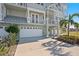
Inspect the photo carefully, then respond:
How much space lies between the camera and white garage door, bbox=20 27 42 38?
48.6ft

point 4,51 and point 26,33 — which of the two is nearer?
point 4,51

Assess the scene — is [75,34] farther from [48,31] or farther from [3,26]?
[3,26]

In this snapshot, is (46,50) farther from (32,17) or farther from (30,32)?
(32,17)

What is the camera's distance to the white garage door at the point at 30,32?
14823 millimetres

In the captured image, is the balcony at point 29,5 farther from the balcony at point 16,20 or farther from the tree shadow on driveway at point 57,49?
the tree shadow on driveway at point 57,49

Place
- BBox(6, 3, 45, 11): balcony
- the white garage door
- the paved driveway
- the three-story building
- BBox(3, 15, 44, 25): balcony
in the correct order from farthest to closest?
1. BBox(6, 3, 45, 11): balcony
2. the white garage door
3. the three-story building
4. BBox(3, 15, 44, 25): balcony
5. the paved driveway

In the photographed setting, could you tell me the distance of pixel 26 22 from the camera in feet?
51.7

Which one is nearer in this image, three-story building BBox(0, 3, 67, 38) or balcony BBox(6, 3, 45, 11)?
three-story building BBox(0, 3, 67, 38)

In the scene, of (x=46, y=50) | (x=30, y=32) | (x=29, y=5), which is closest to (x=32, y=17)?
(x=29, y=5)

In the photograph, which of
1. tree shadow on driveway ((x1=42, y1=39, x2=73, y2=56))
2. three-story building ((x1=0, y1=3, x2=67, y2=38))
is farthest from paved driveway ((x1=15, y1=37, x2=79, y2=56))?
three-story building ((x1=0, y1=3, x2=67, y2=38))

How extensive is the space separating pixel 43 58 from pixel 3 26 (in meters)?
6.46

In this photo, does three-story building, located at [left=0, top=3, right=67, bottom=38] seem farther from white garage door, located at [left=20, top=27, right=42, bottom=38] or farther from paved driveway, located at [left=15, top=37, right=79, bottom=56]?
paved driveway, located at [left=15, top=37, right=79, bottom=56]

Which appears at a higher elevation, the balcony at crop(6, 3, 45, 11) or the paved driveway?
the balcony at crop(6, 3, 45, 11)

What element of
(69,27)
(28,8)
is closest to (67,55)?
(69,27)
